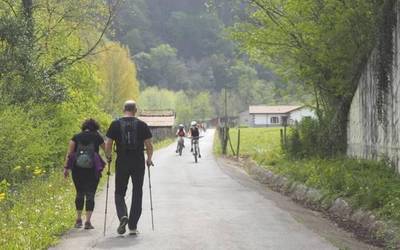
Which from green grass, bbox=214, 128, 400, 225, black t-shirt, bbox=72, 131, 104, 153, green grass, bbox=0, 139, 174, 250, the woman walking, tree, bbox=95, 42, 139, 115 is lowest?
green grass, bbox=0, 139, 174, 250

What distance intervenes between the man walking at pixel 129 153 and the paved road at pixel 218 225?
14.9 inches

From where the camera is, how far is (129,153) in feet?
30.7

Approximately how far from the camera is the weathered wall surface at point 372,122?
14047mm

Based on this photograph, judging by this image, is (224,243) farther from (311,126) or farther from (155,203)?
(311,126)

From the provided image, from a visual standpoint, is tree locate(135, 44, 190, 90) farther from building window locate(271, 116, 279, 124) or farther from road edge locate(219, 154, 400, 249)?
road edge locate(219, 154, 400, 249)

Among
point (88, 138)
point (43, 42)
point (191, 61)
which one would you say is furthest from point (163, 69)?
point (88, 138)

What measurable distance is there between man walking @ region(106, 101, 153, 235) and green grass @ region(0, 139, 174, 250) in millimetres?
1132

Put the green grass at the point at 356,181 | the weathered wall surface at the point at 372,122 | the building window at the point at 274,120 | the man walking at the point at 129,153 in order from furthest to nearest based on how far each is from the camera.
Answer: the building window at the point at 274,120
the weathered wall surface at the point at 372,122
the green grass at the point at 356,181
the man walking at the point at 129,153

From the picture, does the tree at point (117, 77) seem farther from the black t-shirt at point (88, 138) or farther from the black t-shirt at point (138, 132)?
the black t-shirt at point (138, 132)

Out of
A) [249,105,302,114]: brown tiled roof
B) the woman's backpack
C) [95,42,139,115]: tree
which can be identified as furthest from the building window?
the woman's backpack

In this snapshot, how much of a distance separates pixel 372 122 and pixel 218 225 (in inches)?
290

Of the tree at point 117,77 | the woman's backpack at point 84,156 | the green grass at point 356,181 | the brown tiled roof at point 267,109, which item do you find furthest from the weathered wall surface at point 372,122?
the brown tiled roof at point 267,109

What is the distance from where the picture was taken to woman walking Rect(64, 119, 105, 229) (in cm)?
1023

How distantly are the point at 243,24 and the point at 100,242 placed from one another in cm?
1464
